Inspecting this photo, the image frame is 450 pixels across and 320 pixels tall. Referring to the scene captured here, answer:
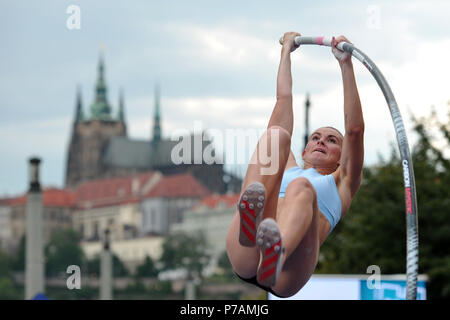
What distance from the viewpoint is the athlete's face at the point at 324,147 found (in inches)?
324

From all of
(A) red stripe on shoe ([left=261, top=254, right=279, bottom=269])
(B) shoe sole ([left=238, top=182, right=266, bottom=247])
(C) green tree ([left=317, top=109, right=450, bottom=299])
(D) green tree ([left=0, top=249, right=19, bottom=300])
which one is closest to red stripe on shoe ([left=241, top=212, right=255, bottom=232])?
(B) shoe sole ([left=238, top=182, right=266, bottom=247])

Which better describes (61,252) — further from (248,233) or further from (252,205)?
(252,205)

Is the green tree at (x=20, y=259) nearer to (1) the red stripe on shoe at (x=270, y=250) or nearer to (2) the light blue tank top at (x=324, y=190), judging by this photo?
(2) the light blue tank top at (x=324, y=190)

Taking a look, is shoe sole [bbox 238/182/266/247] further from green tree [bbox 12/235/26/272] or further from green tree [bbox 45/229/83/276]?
green tree [bbox 12/235/26/272]

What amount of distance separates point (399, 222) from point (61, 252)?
5907 inches

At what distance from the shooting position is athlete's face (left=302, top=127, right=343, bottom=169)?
823 centimetres

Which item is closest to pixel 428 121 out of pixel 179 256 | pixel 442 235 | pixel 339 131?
pixel 442 235

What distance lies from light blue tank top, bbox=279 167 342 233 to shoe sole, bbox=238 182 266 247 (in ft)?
2.73

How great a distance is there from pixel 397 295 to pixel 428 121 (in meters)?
22.6

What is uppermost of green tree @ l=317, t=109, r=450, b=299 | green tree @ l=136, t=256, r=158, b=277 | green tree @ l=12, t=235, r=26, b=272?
green tree @ l=317, t=109, r=450, b=299

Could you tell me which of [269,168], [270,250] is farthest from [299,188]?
[270,250]

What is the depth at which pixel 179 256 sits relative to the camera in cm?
17350

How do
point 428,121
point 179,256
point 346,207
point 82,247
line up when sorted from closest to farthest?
point 346,207
point 428,121
point 179,256
point 82,247
